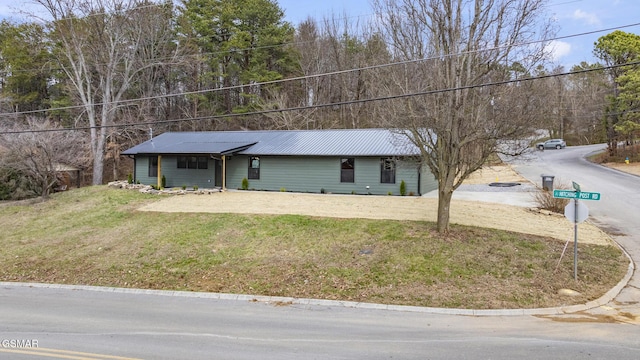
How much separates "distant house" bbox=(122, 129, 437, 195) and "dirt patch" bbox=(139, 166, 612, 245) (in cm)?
187

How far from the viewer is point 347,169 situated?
23.4 meters

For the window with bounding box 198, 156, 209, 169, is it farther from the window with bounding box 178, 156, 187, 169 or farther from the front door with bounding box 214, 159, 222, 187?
the window with bounding box 178, 156, 187, 169

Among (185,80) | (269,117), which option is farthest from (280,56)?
(185,80)

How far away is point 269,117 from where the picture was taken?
125ft

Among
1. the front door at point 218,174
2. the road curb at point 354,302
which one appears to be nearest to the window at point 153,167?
the front door at point 218,174

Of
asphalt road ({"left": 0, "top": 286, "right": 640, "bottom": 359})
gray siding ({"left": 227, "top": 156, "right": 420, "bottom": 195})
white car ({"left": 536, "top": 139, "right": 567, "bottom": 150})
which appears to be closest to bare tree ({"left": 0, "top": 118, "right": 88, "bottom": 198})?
gray siding ({"left": 227, "top": 156, "right": 420, "bottom": 195})

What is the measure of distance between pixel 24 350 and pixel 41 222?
15.0 meters

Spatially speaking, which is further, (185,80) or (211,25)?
(185,80)

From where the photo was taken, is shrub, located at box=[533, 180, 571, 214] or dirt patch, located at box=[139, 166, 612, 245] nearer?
dirt patch, located at box=[139, 166, 612, 245]

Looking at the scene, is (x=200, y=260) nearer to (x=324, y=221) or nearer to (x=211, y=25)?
(x=324, y=221)

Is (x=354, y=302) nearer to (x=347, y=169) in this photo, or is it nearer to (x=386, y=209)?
(x=386, y=209)

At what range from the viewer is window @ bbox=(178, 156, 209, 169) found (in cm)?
2661

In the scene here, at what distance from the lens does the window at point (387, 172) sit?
22.3 m

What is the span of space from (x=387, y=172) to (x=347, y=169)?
2.35m
